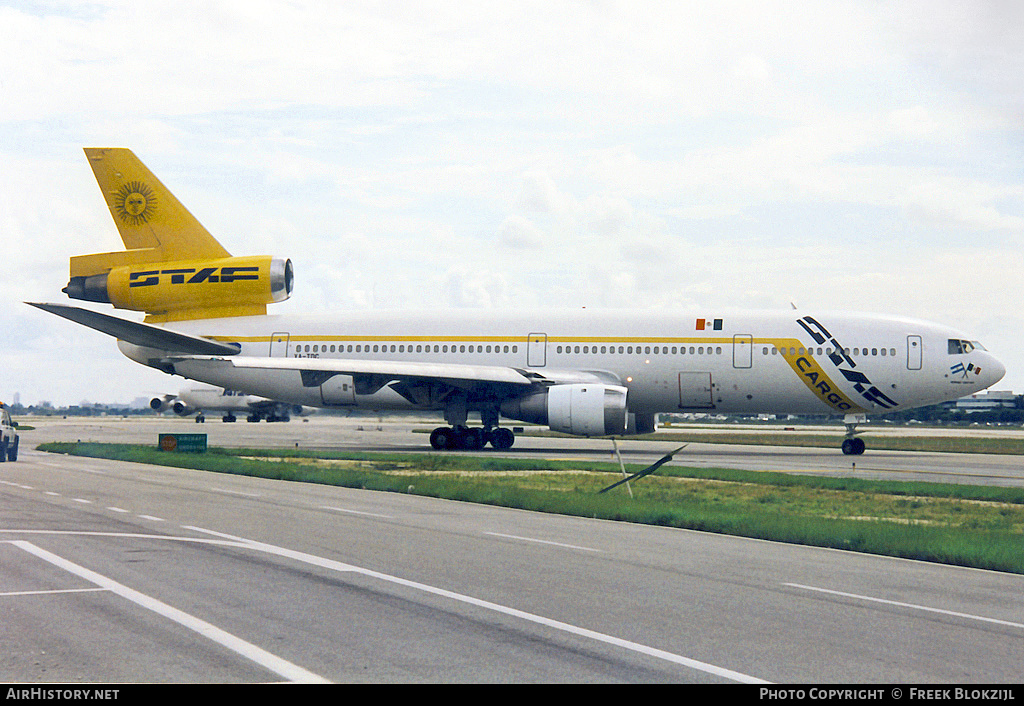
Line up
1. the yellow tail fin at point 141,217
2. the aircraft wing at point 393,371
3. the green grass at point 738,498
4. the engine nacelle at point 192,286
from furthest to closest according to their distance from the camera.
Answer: the yellow tail fin at point 141,217
the engine nacelle at point 192,286
the aircraft wing at point 393,371
the green grass at point 738,498

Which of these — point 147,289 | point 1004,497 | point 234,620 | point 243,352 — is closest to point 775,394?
point 1004,497

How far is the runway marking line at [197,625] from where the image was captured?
6312mm

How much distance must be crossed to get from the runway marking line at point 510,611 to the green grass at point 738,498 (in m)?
6.32

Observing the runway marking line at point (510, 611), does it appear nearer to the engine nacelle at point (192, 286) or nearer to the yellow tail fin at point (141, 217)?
the engine nacelle at point (192, 286)

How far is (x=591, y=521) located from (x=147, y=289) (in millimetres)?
27134

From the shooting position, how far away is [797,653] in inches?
Result: 274

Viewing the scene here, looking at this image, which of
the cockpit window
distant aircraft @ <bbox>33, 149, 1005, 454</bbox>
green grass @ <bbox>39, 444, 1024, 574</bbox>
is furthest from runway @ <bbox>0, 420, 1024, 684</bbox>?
the cockpit window

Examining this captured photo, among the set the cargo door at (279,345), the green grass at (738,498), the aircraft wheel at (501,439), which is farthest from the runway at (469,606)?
the cargo door at (279,345)

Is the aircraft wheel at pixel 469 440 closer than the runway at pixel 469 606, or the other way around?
the runway at pixel 469 606

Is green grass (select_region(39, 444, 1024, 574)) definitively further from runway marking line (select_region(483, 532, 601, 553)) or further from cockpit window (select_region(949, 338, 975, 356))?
cockpit window (select_region(949, 338, 975, 356))

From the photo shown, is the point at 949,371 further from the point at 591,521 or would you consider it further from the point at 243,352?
the point at 243,352

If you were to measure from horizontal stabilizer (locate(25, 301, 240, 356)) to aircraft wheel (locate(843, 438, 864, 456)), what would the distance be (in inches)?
902

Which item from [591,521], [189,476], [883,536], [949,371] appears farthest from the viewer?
[949,371]
